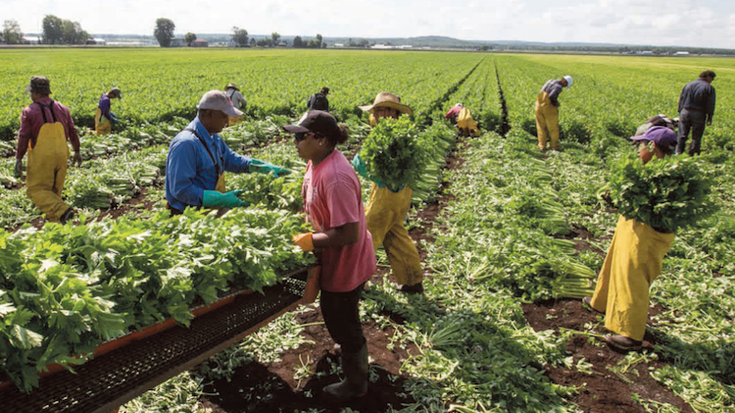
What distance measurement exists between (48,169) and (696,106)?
47.0 ft

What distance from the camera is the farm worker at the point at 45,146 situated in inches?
241

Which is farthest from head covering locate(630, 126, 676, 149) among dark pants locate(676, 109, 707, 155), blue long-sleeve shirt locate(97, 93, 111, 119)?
blue long-sleeve shirt locate(97, 93, 111, 119)

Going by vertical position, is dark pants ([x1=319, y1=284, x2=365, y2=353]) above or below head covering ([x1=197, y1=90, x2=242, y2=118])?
below

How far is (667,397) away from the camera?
3850mm

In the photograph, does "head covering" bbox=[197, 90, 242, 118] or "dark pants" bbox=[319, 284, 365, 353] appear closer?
"dark pants" bbox=[319, 284, 365, 353]

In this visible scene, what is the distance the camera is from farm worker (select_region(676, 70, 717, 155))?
10.7 m

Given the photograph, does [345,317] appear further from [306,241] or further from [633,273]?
[633,273]

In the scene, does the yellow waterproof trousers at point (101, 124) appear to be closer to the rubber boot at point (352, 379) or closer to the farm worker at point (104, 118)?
the farm worker at point (104, 118)

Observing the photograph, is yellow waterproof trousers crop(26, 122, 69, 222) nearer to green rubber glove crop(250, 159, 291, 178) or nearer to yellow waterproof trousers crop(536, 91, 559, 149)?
green rubber glove crop(250, 159, 291, 178)

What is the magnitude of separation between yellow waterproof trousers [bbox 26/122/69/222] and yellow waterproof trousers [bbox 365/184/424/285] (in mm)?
4975

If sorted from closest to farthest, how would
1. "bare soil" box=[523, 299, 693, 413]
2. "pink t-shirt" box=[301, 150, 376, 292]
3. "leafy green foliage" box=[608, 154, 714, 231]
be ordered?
"pink t-shirt" box=[301, 150, 376, 292]
"bare soil" box=[523, 299, 693, 413]
"leafy green foliage" box=[608, 154, 714, 231]

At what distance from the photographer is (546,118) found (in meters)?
12.6

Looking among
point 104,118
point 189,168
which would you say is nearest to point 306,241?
point 189,168

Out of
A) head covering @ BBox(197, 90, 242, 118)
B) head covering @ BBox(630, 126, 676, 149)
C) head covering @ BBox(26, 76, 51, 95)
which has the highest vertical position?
head covering @ BBox(26, 76, 51, 95)
